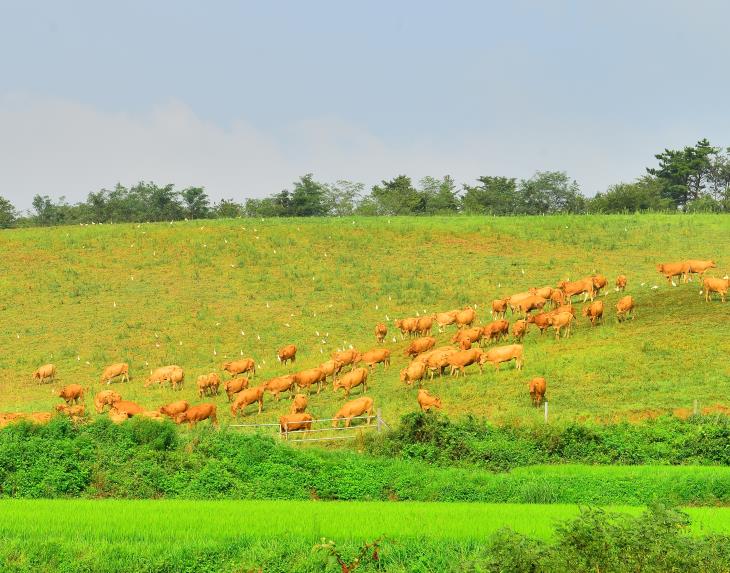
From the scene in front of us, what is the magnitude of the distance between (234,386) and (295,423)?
998cm

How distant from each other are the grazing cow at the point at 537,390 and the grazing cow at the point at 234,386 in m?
13.1

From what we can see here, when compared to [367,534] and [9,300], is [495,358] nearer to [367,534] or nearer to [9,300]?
[367,534]

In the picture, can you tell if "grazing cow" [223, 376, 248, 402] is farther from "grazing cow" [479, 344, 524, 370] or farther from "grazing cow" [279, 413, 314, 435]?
"grazing cow" [479, 344, 524, 370]

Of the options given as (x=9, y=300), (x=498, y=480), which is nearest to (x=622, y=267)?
(x=9, y=300)

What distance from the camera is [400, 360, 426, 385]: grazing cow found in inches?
1467

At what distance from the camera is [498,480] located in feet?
74.4

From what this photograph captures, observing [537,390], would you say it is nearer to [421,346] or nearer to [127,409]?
[421,346]

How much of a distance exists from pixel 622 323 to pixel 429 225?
46.6 meters

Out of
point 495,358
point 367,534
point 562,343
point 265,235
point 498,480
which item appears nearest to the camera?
point 367,534

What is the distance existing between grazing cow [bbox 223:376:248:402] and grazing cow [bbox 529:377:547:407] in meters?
13.1

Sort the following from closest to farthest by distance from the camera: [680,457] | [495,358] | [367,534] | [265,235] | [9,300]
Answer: [367,534] < [680,457] < [495,358] < [9,300] < [265,235]

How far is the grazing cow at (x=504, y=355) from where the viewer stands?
37.1m

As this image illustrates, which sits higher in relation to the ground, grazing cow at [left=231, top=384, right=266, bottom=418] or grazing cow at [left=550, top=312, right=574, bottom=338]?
grazing cow at [left=550, top=312, right=574, bottom=338]

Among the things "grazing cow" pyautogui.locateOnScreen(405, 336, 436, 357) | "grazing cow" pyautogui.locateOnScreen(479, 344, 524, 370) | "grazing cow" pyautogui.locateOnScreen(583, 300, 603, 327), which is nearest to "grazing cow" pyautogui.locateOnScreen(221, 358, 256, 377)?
"grazing cow" pyautogui.locateOnScreen(405, 336, 436, 357)
